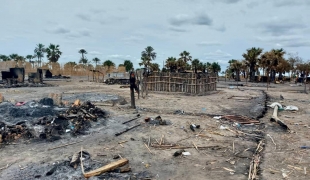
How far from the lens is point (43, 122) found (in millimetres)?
7852

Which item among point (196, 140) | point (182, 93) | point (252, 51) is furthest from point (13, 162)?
point (252, 51)

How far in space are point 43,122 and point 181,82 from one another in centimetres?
1393

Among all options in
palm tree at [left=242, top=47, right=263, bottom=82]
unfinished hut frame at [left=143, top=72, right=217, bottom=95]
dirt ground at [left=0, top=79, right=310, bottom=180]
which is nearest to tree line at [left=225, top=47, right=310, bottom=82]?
palm tree at [left=242, top=47, right=263, bottom=82]

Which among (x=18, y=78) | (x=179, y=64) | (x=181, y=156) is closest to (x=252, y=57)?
(x=179, y=64)

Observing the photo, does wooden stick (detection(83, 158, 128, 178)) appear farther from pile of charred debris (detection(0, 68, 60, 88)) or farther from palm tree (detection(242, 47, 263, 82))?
palm tree (detection(242, 47, 263, 82))

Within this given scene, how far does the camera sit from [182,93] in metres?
20.3

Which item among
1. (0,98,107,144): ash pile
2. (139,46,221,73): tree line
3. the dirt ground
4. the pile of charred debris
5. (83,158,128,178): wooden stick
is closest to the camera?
(83,158,128,178): wooden stick

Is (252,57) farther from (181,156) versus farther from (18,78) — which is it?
(181,156)

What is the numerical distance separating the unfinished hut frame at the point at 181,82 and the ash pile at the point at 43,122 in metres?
10.3

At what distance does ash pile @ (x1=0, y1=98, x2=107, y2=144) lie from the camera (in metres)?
7.30

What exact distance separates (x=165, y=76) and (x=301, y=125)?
42.0ft

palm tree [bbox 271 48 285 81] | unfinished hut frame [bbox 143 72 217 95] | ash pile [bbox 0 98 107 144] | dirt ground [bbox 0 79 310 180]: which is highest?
palm tree [bbox 271 48 285 81]

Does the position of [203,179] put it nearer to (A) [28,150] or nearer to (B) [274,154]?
(B) [274,154]

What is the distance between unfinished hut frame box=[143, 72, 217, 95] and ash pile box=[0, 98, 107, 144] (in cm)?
1032
